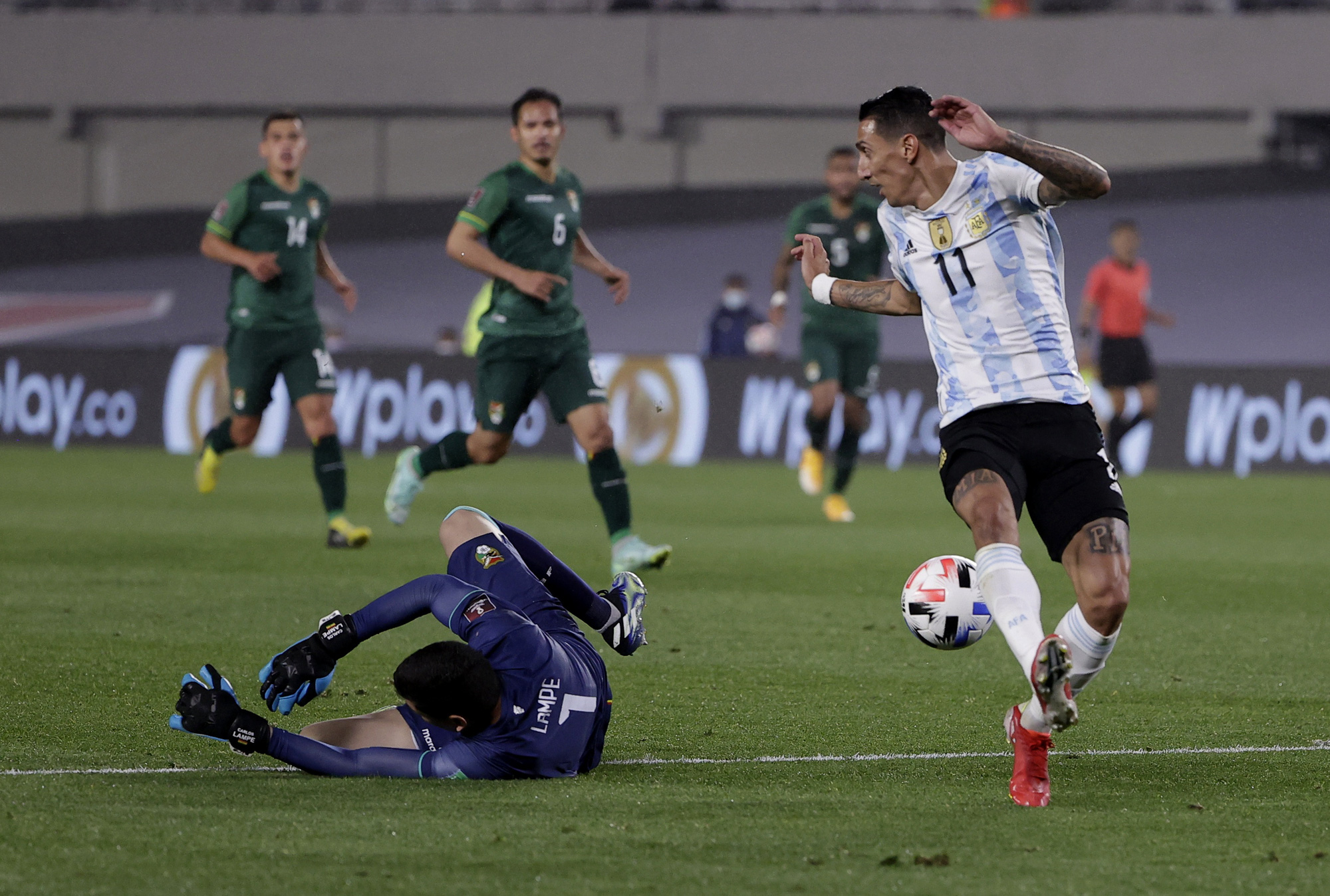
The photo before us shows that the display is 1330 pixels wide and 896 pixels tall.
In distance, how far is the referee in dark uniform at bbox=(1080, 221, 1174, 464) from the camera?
57.4 ft

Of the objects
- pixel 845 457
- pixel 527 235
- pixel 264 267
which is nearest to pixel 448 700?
pixel 527 235

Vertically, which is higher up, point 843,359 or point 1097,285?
point 1097,285

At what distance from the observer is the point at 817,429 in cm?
1315

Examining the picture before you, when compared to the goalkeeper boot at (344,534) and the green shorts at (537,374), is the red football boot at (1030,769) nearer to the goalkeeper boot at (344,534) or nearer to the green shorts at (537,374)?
the green shorts at (537,374)

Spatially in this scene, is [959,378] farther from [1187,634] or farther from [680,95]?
[680,95]

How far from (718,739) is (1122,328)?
1312 centimetres

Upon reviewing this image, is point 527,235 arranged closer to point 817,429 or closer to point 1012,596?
point 817,429

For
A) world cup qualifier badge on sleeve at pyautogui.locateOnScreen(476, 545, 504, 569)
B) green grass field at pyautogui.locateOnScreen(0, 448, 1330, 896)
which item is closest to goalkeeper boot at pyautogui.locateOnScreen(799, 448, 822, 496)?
green grass field at pyautogui.locateOnScreen(0, 448, 1330, 896)

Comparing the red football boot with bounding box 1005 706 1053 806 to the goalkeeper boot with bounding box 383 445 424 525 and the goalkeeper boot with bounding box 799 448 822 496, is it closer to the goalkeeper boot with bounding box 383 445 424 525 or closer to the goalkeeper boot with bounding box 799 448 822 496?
the goalkeeper boot with bounding box 383 445 424 525

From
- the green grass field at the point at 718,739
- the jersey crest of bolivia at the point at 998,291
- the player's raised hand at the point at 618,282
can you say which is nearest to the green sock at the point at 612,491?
the green grass field at the point at 718,739

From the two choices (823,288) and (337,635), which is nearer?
(337,635)

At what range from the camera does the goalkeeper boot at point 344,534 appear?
10.5 metres

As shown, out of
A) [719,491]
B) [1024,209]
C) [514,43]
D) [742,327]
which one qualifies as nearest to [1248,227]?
[742,327]

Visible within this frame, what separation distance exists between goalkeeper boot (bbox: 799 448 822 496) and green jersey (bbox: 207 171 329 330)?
4.20 m
